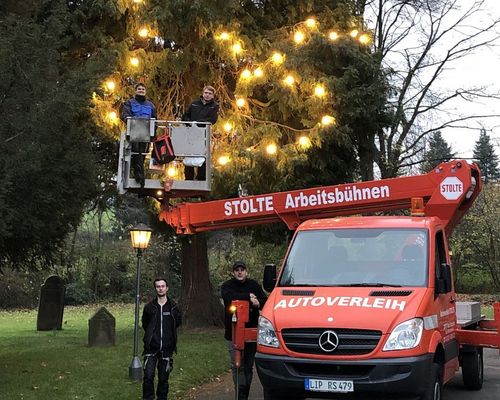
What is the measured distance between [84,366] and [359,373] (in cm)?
655

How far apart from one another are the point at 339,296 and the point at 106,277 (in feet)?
107

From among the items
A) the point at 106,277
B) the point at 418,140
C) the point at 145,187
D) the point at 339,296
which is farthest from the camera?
the point at 106,277

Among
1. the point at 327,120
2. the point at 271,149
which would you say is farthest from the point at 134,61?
the point at 327,120

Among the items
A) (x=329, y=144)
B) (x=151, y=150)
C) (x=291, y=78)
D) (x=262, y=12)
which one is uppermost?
(x=262, y=12)

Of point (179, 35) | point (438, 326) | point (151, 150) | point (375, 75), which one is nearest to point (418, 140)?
point (375, 75)

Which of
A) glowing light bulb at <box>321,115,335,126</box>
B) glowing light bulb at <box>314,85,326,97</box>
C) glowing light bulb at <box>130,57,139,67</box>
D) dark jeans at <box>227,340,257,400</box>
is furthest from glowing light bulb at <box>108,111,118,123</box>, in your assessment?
dark jeans at <box>227,340,257,400</box>

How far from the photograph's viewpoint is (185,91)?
1585 centimetres

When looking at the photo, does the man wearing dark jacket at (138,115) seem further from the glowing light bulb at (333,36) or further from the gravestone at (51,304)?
→ the gravestone at (51,304)

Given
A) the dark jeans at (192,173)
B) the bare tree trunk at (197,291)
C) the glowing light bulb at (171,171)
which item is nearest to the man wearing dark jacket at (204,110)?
the dark jeans at (192,173)

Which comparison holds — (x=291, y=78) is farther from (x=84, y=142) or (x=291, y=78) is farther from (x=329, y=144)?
(x=84, y=142)

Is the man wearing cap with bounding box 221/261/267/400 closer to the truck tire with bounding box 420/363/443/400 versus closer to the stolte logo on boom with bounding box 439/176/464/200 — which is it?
the truck tire with bounding box 420/363/443/400

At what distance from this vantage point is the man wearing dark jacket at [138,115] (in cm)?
988

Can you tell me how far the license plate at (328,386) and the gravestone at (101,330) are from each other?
328 inches

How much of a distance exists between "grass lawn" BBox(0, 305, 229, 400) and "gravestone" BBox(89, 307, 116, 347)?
0.21 meters
